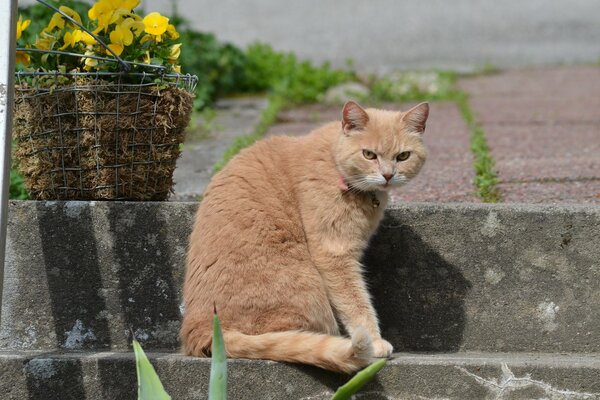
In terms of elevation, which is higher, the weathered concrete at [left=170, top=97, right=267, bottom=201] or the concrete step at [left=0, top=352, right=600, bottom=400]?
the weathered concrete at [left=170, top=97, right=267, bottom=201]

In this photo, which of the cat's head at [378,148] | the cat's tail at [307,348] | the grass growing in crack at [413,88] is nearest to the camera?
the cat's tail at [307,348]

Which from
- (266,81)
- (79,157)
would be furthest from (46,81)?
(266,81)

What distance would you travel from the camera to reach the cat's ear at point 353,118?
11.3 feet

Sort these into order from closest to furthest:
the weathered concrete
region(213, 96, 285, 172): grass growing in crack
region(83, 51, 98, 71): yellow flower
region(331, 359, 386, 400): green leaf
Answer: region(331, 359, 386, 400): green leaf
region(83, 51, 98, 71): yellow flower
the weathered concrete
region(213, 96, 285, 172): grass growing in crack

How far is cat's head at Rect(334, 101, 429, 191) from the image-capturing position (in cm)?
342

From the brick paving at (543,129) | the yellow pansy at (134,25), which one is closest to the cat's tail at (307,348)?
the yellow pansy at (134,25)

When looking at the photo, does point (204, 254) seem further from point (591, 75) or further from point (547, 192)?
point (591, 75)

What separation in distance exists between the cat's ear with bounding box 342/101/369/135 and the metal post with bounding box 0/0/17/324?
121cm

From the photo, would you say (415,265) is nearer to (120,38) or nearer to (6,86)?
(120,38)

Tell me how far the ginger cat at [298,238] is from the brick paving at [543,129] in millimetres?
1032

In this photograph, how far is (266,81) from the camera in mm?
8188

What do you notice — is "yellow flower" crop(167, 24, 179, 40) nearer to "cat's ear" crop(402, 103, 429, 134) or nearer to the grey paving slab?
"cat's ear" crop(402, 103, 429, 134)

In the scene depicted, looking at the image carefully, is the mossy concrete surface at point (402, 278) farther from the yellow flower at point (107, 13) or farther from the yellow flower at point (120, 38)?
the yellow flower at point (107, 13)

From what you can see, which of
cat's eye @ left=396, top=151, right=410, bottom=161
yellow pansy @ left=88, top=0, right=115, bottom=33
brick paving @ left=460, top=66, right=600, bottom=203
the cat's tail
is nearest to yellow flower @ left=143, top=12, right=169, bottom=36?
yellow pansy @ left=88, top=0, right=115, bottom=33
